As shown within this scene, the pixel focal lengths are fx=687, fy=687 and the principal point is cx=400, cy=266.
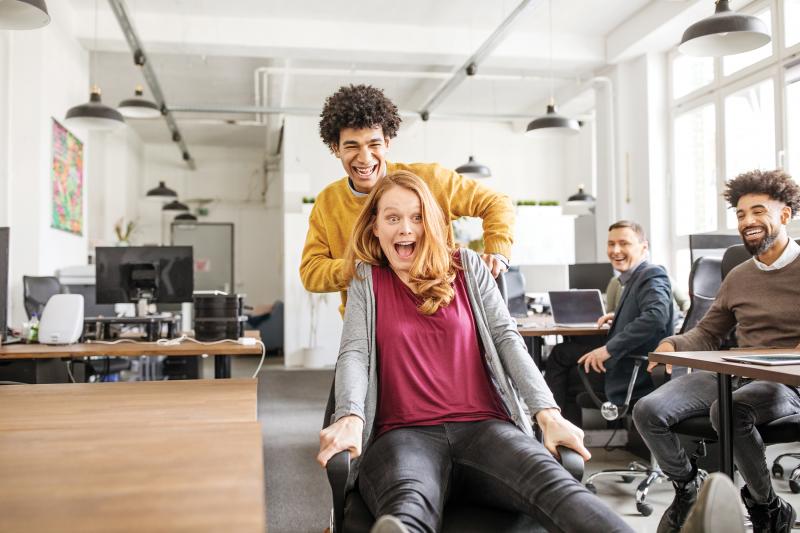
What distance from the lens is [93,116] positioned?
541 cm

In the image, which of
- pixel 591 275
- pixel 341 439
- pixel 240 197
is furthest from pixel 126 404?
pixel 240 197

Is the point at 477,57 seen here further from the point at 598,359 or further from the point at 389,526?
the point at 389,526

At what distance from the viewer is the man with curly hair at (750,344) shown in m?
2.37

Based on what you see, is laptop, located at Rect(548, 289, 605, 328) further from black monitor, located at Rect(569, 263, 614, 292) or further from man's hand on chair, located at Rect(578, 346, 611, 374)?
black monitor, located at Rect(569, 263, 614, 292)

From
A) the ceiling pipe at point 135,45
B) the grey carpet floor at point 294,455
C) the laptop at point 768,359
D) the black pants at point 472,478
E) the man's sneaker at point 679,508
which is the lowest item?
the grey carpet floor at point 294,455

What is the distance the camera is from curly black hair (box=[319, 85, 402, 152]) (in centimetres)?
210

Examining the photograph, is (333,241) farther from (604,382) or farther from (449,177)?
(604,382)

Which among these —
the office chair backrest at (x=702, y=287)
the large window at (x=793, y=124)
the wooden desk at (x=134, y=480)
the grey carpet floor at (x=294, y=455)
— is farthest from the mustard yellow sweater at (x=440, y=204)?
the large window at (x=793, y=124)

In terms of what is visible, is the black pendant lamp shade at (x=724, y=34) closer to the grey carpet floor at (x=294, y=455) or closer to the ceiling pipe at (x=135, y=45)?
the grey carpet floor at (x=294, y=455)

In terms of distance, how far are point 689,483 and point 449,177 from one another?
149 cm

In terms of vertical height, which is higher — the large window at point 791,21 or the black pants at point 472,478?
the large window at point 791,21

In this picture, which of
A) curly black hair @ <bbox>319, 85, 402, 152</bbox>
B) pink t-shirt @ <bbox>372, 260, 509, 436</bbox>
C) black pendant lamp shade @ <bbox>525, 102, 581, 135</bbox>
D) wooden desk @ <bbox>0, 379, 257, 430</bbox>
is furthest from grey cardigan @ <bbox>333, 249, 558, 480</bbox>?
black pendant lamp shade @ <bbox>525, 102, 581, 135</bbox>

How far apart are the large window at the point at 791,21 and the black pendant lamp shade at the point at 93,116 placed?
5589 millimetres

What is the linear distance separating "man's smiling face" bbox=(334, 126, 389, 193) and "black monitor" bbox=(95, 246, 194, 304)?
6.83 feet
